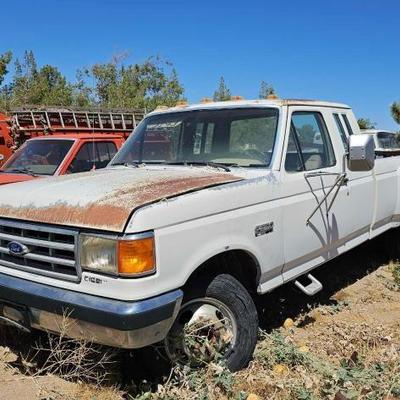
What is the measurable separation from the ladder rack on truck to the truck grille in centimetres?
832

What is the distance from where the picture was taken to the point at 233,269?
3.81 m

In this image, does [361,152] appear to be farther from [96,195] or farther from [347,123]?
[96,195]

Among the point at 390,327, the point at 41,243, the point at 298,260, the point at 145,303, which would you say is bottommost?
the point at 390,327

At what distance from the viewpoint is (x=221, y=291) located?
137 inches

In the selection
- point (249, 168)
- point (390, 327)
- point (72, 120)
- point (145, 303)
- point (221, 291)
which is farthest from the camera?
point (72, 120)

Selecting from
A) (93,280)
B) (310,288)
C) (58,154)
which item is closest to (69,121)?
(58,154)

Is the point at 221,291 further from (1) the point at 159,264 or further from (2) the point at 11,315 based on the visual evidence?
(2) the point at 11,315

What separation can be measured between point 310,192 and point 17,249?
2.35m

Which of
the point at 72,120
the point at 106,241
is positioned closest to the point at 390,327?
the point at 106,241

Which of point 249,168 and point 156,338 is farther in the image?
point 249,168

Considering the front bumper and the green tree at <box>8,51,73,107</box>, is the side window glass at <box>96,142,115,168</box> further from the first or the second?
the green tree at <box>8,51,73,107</box>

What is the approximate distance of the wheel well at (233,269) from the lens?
11.3 feet

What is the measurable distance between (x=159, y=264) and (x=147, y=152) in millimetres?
2022

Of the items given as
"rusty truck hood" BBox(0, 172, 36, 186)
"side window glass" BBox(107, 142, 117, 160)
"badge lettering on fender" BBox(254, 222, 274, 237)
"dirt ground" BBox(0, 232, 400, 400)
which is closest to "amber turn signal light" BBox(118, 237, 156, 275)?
"dirt ground" BBox(0, 232, 400, 400)
